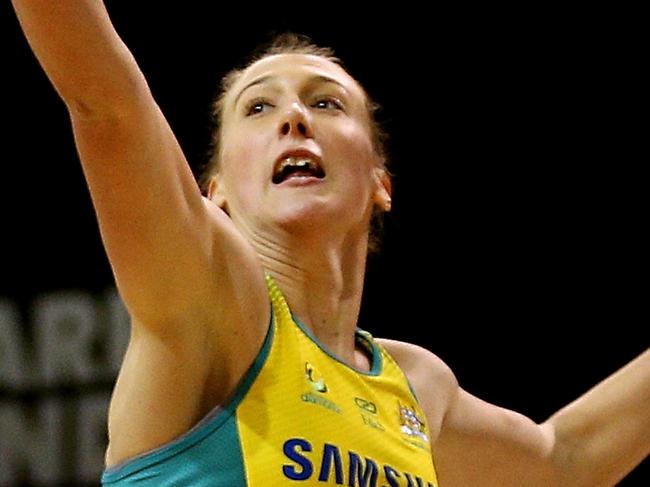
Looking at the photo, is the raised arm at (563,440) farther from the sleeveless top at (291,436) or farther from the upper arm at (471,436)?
the sleeveless top at (291,436)

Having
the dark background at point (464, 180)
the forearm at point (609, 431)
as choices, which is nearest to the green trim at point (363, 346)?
the forearm at point (609, 431)

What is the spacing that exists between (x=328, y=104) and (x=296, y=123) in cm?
10

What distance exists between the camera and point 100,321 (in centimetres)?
292

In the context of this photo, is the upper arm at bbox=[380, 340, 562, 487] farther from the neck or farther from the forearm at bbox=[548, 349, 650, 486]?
the neck

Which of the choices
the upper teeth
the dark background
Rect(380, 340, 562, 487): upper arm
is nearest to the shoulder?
Rect(380, 340, 562, 487): upper arm

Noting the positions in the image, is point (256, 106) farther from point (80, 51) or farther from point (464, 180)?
point (464, 180)

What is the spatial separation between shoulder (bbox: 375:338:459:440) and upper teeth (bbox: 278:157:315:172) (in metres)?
0.32

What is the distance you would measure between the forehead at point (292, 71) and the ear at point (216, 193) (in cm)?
11

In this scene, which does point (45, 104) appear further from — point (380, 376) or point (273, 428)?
point (273, 428)

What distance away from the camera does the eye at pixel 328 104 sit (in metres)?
1.73

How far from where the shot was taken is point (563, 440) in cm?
196

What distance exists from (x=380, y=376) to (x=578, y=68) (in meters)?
1.66

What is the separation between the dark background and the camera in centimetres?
294

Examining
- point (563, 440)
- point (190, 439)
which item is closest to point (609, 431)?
point (563, 440)
